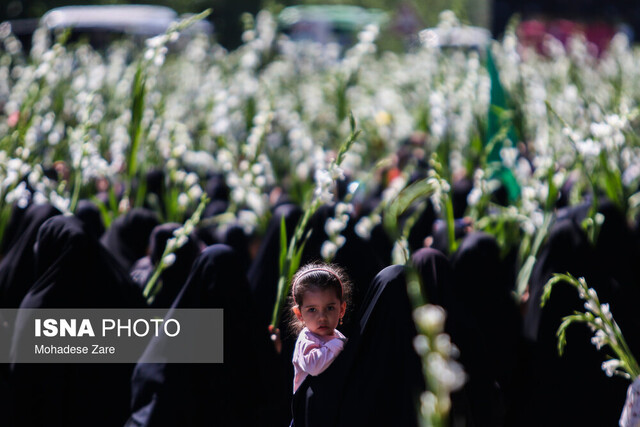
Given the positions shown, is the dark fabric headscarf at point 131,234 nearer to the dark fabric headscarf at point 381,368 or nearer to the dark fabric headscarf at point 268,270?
the dark fabric headscarf at point 268,270

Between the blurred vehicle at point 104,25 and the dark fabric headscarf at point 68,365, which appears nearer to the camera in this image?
the dark fabric headscarf at point 68,365

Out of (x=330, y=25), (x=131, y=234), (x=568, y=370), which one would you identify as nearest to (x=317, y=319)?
(x=568, y=370)

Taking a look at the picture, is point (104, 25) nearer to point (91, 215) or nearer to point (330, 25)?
point (330, 25)

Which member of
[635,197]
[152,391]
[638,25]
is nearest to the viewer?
[152,391]

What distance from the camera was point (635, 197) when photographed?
15.9ft

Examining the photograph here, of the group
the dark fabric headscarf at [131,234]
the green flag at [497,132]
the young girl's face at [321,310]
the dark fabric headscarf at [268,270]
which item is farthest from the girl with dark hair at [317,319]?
the green flag at [497,132]

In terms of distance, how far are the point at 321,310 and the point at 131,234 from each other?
74.9 inches

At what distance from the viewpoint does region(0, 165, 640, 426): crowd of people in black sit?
2.44m

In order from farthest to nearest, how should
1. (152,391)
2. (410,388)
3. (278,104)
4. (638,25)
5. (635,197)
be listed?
(638,25) < (278,104) < (635,197) < (152,391) < (410,388)

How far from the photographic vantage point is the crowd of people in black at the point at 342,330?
2.44m

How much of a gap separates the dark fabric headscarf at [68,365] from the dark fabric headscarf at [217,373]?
1.22ft

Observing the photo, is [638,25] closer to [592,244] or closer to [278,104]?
[278,104]

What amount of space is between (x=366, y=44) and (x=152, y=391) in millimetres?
2721

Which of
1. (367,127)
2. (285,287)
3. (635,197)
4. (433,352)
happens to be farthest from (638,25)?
(433,352)
